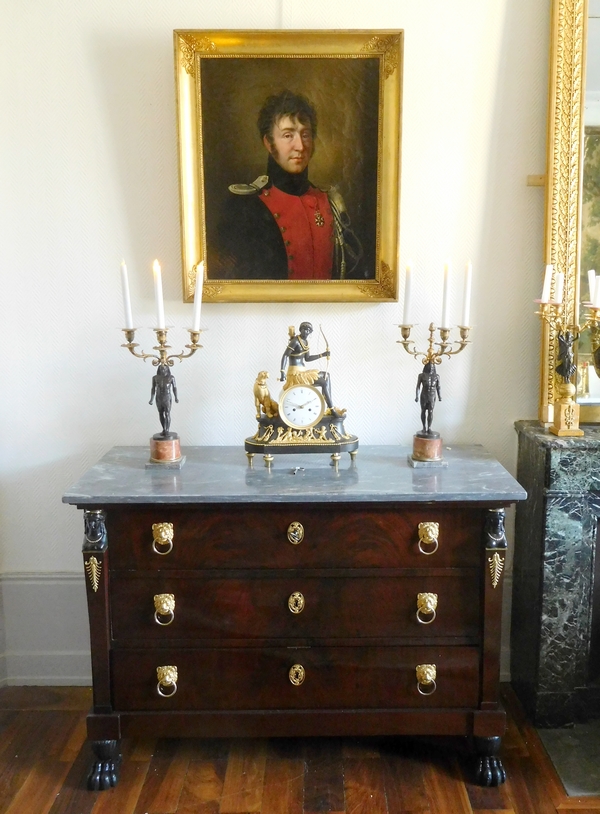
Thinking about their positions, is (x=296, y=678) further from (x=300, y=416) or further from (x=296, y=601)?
(x=300, y=416)

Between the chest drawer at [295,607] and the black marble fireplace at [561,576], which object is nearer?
the chest drawer at [295,607]

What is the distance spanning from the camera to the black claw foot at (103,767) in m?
2.14

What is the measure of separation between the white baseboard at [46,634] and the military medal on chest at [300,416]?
997mm

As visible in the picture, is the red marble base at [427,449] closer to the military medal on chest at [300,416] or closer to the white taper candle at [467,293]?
Answer: the military medal on chest at [300,416]

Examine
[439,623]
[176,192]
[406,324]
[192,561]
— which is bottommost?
[439,623]

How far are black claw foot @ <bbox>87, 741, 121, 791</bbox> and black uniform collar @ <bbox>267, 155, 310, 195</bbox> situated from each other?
191 cm

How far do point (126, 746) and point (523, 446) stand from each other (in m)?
1.73

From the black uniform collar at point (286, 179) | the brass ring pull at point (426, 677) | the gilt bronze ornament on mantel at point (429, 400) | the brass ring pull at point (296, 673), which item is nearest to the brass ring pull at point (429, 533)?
the gilt bronze ornament on mantel at point (429, 400)

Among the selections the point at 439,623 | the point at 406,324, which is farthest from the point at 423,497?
the point at 406,324

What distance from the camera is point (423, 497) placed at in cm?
198

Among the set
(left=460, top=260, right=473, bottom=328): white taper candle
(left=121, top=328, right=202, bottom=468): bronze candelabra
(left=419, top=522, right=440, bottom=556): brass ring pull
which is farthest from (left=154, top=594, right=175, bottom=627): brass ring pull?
(left=460, top=260, right=473, bottom=328): white taper candle

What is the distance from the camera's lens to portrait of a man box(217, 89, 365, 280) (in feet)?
→ 7.87

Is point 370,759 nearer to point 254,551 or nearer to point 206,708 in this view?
point 206,708

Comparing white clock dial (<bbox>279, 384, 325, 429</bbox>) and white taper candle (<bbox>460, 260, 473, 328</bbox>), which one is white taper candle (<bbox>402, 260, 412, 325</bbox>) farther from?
white clock dial (<bbox>279, 384, 325, 429</bbox>)
